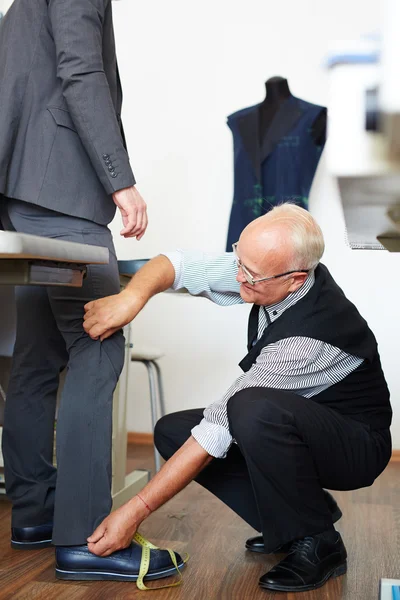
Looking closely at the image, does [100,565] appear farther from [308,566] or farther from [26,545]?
[308,566]

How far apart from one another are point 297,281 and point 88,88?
57 cm

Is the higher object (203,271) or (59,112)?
(59,112)

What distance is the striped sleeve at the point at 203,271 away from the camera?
167 cm

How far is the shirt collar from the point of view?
1.53 m

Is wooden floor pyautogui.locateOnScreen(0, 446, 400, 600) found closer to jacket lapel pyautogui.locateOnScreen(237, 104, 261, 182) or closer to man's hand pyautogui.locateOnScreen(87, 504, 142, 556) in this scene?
man's hand pyautogui.locateOnScreen(87, 504, 142, 556)

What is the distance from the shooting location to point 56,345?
1.67 m

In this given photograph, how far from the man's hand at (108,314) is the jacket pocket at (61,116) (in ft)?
1.20

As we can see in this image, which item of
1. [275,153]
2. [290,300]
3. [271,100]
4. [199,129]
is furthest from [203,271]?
[199,129]

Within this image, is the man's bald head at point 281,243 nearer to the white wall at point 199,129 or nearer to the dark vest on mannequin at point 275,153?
the dark vest on mannequin at point 275,153

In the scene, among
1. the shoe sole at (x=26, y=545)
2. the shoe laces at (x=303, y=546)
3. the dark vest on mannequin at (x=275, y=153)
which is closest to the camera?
the shoe laces at (x=303, y=546)

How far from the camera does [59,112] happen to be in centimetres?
150

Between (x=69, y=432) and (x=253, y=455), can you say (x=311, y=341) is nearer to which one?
(x=253, y=455)

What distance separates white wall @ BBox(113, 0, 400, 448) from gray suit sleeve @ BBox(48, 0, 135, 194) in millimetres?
1841

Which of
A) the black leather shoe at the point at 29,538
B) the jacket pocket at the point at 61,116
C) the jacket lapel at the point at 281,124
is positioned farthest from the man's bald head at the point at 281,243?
the jacket lapel at the point at 281,124
